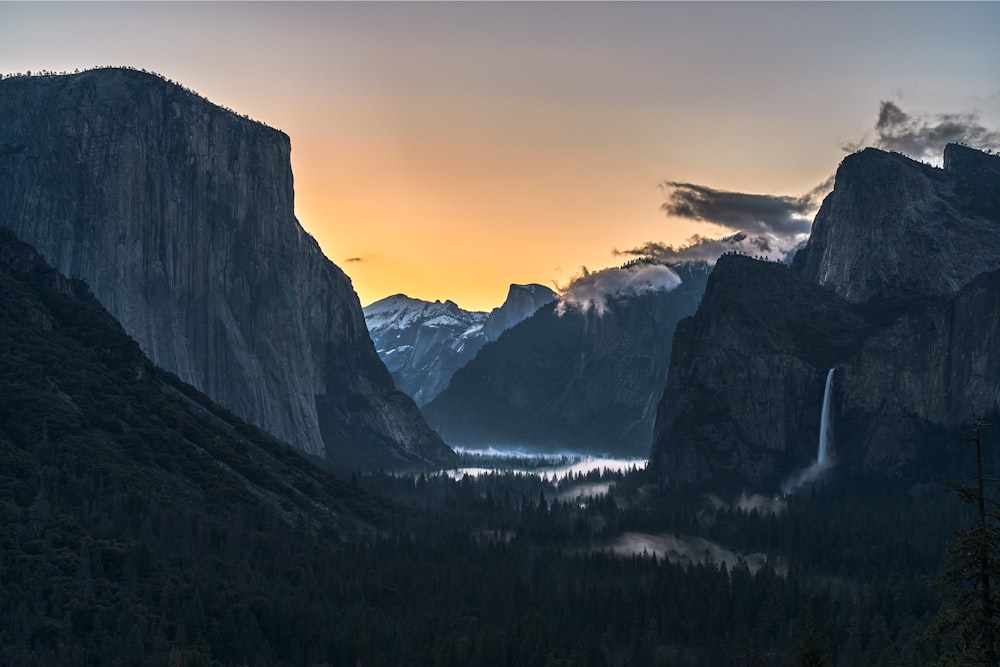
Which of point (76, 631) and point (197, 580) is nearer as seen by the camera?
point (76, 631)

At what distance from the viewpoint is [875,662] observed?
183m

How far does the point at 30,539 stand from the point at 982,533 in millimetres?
152163

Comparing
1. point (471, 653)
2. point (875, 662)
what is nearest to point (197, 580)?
point (471, 653)

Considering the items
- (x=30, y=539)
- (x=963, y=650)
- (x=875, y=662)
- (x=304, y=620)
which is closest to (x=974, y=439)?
(x=963, y=650)

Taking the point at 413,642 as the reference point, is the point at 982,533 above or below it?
above

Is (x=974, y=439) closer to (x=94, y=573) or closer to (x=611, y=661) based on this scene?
(x=611, y=661)

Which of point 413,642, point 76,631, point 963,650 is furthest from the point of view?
point 413,642

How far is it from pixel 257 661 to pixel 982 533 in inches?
4807

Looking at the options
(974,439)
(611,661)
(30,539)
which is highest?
(974,439)

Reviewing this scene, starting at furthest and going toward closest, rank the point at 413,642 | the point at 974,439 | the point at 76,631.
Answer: the point at 413,642
the point at 76,631
the point at 974,439

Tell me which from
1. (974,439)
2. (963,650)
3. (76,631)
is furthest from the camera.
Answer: (76,631)

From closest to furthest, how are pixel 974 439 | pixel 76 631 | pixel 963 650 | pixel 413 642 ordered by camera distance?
1. pixel 974 439
2. pixel 963 650
3. pixel 76 631
4. pixel 413 642

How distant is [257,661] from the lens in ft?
584

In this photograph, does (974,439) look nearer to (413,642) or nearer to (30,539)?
(413,642)
